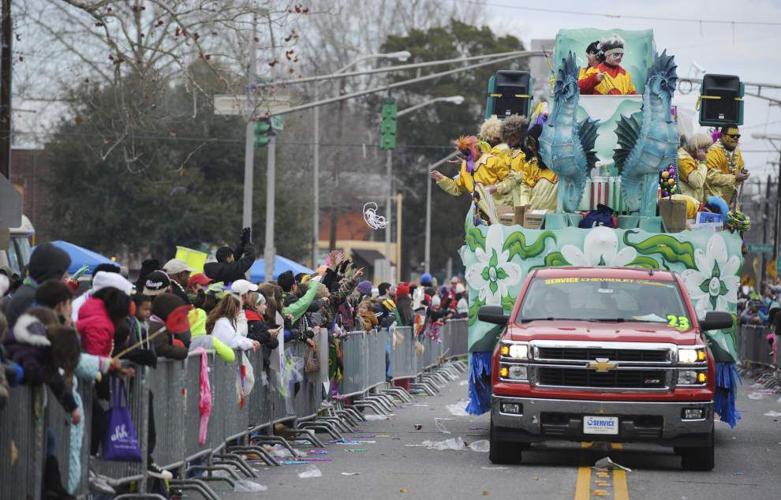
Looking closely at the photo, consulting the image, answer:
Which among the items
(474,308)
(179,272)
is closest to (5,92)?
(474,308)

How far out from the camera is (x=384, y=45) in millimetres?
74688

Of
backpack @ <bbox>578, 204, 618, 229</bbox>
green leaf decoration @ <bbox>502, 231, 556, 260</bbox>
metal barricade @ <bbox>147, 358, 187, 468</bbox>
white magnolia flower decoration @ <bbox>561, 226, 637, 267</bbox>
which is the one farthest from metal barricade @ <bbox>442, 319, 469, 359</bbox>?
metal barricade @ <bbox>147, 358, 187, 468</bbox>

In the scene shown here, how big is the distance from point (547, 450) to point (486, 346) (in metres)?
1.35

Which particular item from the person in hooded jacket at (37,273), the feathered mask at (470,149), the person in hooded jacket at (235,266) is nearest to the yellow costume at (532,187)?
the feathered mask at (470,149)

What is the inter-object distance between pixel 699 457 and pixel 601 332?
4.79ft

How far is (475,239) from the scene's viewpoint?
57.7 ft

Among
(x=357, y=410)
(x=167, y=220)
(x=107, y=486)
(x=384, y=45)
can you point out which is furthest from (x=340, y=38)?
(x=107, y=486)

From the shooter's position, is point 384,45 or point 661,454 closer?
point 661,454

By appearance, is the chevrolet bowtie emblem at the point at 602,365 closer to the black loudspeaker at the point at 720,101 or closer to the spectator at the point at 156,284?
the spectator at the point at 156,284

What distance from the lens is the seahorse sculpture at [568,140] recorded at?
17.8 meters

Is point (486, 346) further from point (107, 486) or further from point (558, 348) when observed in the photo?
point (107, 486)

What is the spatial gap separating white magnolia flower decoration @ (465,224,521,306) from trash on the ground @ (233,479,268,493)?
16.1 feet

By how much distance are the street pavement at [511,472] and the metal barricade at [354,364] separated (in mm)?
1272

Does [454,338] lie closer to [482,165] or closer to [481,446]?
[482,165]
